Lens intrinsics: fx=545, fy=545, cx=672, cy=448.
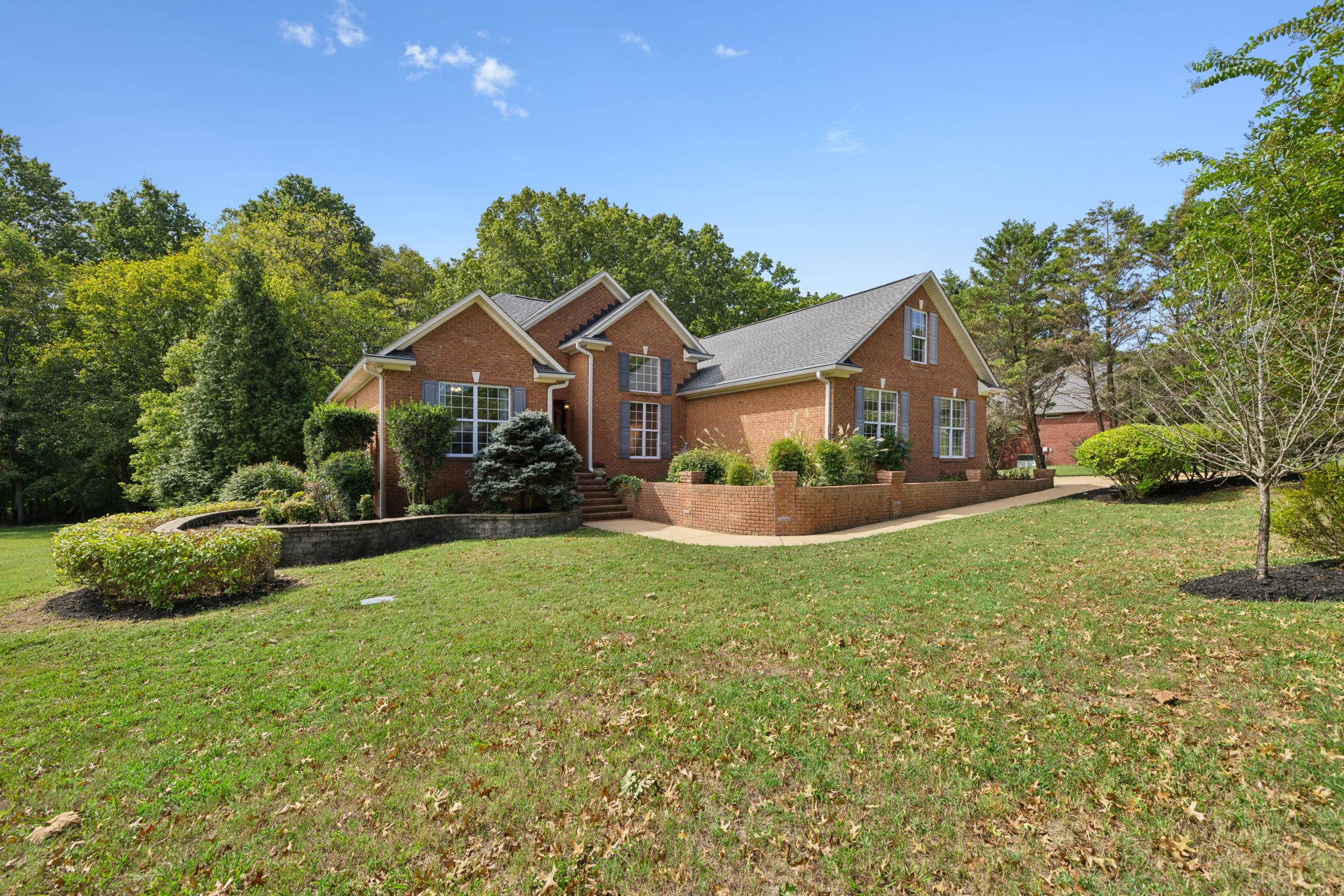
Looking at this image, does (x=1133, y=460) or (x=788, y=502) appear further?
(x=1133, y=460)

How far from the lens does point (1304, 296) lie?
25.7ft

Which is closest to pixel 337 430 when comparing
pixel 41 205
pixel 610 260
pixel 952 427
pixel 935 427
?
pixel 935 427

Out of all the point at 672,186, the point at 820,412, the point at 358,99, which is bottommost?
the point at 820,412

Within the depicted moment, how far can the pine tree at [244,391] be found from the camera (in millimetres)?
18203

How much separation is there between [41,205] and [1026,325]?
54440 mm

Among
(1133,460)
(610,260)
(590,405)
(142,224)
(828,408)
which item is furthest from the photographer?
(610,260)

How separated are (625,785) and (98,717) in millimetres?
4090

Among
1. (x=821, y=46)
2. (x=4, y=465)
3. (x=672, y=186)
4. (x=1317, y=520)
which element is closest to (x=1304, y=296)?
(x=1317, y=520)

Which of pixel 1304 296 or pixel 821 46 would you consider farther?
pixel 821 46

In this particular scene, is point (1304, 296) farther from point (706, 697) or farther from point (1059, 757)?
point (706, 697)

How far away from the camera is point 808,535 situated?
12188 mm

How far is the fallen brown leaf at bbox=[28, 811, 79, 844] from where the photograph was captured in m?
2.90

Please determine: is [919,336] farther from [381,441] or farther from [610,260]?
[610,260]

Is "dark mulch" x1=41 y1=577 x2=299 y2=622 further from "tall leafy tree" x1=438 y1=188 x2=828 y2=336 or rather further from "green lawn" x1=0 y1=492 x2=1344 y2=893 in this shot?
"tall leafy tree" x1=438 y1=188 x2=828 y2=336
